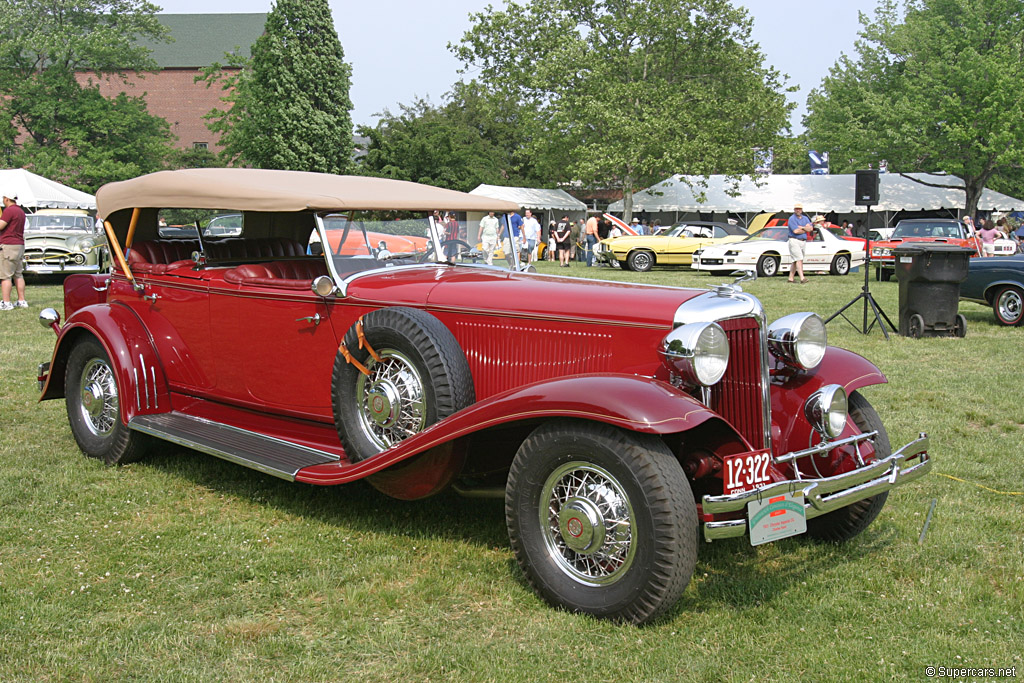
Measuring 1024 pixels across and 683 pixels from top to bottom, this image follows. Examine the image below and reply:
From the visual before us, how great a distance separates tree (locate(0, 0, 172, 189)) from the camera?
38.7m

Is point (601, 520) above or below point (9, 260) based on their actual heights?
below

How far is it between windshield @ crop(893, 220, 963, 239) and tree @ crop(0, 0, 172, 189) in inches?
1305

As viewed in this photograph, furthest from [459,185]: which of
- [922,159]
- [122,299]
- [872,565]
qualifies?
[872,565]

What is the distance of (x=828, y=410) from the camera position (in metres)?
3.86

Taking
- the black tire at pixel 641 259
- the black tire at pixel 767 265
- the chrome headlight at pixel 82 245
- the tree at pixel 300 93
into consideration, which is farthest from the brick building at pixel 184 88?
the black tire at pixel 767 265

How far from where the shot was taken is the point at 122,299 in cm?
609

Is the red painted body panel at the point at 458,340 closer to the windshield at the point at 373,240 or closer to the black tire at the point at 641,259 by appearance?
the windshield at the point at 373,240

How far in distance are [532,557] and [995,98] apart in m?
38.4

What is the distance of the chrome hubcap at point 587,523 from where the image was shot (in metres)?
3.37

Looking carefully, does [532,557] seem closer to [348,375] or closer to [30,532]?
[348,375]

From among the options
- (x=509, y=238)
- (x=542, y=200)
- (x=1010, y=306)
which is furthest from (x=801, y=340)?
(x=542, y=200)

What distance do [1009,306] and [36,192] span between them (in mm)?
24047

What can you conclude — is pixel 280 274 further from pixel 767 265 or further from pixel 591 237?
pixel 591 237

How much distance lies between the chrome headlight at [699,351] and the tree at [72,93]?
40.6 metres
